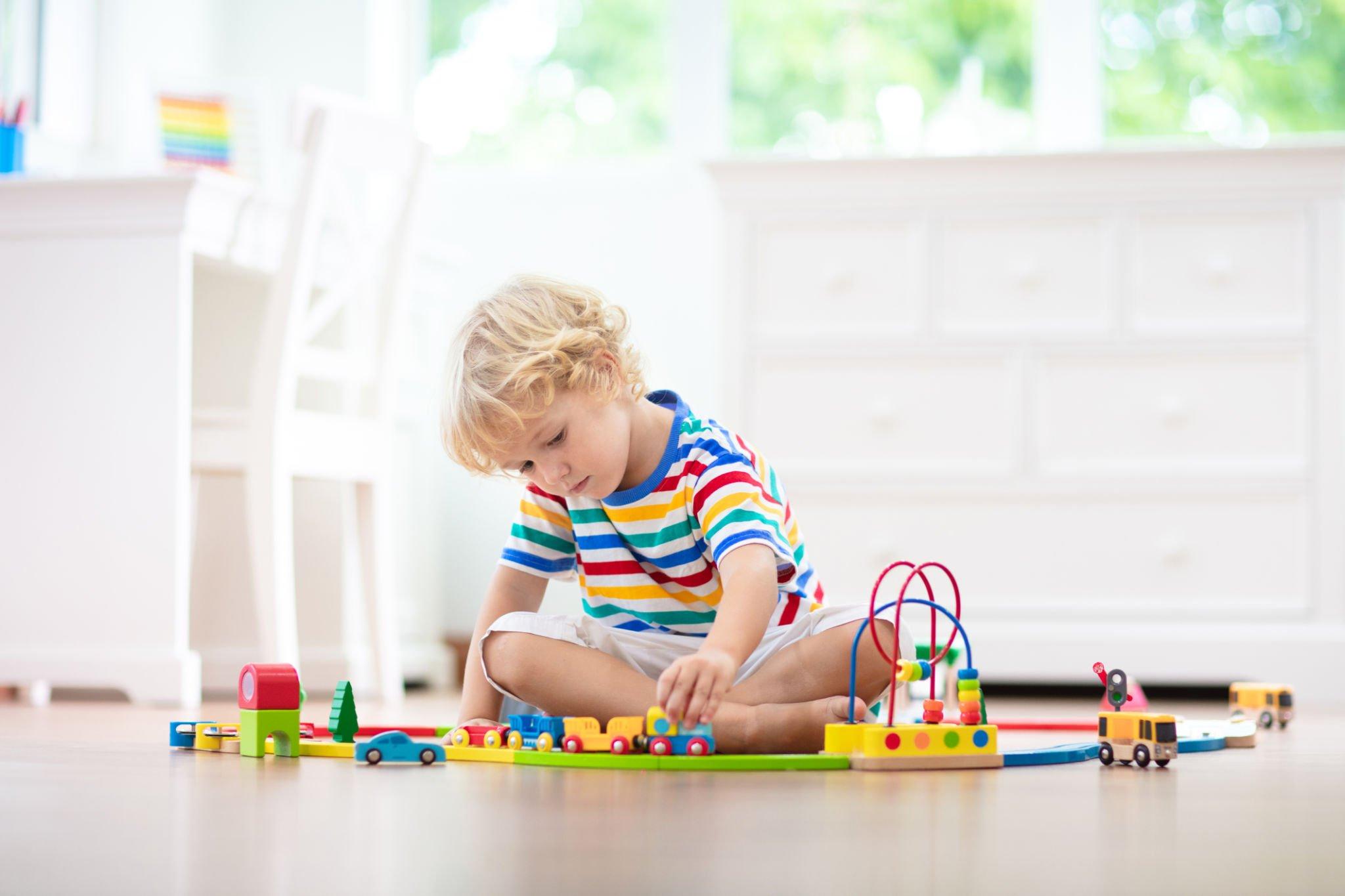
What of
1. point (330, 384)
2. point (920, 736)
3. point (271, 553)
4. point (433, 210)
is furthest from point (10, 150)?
point (920, 736)

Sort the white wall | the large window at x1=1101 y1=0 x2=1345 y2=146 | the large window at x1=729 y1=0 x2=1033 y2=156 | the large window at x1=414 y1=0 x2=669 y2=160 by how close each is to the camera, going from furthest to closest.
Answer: the large window at x1=414 y1=0 x2=669 y2=160 < the large window at x1=729 y1=0 x2=1033 y2=156 < the large window at x1=1101 y1=0 x2=1345 y2=146 < the white wall

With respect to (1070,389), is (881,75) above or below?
above

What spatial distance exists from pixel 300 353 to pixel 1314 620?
1728 mm

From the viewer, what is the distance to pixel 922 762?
117 cm

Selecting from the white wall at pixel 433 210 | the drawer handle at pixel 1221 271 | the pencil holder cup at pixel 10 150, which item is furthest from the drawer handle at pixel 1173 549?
the pencil holder cup at pixel 10 150

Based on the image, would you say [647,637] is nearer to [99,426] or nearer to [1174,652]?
[99,426]

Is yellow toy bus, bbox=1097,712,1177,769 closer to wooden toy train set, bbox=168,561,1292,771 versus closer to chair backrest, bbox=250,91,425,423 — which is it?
wooden toy train set, bbox=168,561,1292,771

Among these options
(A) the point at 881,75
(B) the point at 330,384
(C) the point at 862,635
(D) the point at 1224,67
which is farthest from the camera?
(A) the point at 881,75

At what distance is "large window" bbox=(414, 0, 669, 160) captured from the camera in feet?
11.4

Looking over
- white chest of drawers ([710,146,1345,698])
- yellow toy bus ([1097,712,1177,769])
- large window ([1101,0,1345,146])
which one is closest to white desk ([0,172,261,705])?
white chest of drawers ([710,146,1345,698])

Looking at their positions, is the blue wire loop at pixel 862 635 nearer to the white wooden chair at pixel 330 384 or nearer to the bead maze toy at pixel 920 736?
the bead maze toy at pixel 920 736

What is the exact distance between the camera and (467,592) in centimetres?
332

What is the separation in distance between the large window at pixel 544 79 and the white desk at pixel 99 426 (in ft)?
3.97

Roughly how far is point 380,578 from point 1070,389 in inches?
48.5
